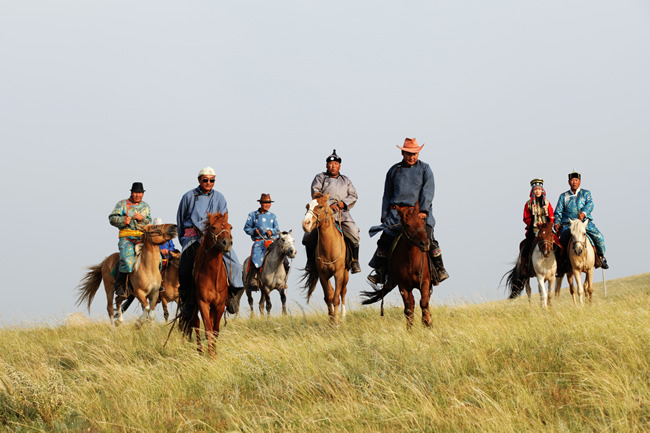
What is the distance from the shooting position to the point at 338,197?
12.1 metres

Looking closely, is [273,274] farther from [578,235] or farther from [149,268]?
[578,235]

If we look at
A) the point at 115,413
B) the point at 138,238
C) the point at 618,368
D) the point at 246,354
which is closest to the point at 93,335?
the point at 138,238

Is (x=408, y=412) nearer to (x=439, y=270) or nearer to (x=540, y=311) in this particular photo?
(x=439, y=270)

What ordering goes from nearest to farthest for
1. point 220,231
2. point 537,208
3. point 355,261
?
point 220,231, point 355,261, point 537,208

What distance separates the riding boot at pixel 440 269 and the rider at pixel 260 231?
7454 mm

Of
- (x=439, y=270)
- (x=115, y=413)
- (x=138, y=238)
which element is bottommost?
(x=115, y=413)

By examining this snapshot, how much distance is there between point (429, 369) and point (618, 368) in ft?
6.23

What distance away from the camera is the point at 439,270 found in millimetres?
10398

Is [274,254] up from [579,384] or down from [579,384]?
up

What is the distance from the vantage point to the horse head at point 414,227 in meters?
9.30

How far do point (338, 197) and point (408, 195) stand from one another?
2.07m

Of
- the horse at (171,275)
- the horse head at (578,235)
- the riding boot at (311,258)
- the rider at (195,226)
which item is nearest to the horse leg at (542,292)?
the horse head at (578,235)

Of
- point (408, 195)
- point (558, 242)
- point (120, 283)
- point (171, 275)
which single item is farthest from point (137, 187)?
point (558, 242)

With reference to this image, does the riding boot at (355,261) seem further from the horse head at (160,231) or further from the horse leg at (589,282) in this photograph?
the horse leg at (589,282)
